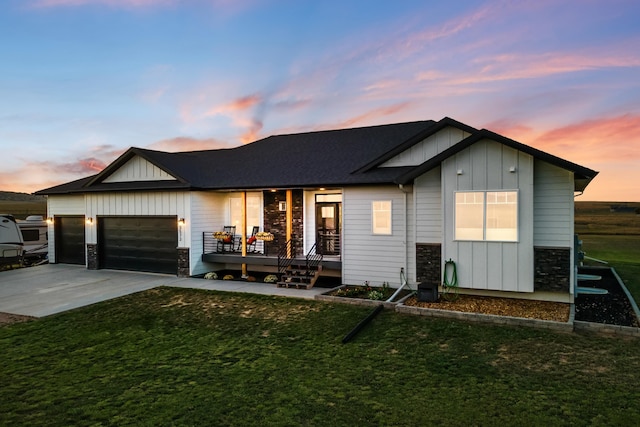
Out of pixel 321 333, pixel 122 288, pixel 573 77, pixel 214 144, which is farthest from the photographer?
pixel 214 144

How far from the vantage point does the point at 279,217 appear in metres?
14.8

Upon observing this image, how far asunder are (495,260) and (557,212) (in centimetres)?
194

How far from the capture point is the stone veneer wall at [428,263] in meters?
10.5

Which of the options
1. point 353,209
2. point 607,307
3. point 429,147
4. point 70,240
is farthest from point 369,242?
point 70,240

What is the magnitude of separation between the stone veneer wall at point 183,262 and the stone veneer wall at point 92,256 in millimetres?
4902

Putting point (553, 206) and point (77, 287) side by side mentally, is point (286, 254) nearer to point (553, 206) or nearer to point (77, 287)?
point (77, 287)

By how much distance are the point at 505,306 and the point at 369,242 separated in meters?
4.32

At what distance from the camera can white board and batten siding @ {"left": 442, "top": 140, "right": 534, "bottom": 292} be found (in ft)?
30.1

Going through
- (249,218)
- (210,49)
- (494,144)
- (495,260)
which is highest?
(210,49)

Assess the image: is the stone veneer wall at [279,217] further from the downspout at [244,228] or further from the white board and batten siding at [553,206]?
the white board and batten siding at [553,206]

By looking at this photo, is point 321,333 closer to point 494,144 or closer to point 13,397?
point 13,397

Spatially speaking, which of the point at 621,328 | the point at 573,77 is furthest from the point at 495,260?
the point at 573,77

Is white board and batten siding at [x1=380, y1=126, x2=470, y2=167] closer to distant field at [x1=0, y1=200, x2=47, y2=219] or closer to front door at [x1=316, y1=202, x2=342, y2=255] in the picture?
front door at [x1=316, y1=202, x2=342, y2=255]

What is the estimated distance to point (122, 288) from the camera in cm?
1241
